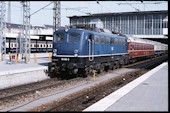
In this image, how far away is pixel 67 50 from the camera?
1869 centimetres

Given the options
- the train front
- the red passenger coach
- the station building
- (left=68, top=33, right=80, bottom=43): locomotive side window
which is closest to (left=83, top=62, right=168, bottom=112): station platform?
the train front

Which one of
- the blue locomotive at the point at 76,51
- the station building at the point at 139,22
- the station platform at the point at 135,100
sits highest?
Answer: the station building at the point at 139,22

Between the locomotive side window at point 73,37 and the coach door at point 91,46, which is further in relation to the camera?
the coach door at point 91,46

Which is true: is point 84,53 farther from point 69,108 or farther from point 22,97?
point 69,108

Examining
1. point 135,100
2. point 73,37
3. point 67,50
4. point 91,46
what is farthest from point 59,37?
point 135,100

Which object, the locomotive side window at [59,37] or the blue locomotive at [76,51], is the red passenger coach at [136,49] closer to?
the blue locomotive at [76,51]

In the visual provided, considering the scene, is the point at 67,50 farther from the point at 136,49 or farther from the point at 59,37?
the point at 136,49

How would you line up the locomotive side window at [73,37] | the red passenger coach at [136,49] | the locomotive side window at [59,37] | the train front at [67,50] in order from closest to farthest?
the train front at [67,50] → the locomotive side window at [73,37] → the locomotive side window at [59,37] → the red passenger coach at [136,49]

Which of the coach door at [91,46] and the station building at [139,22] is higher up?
the station building at [139,22]

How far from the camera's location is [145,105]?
29.4 feet

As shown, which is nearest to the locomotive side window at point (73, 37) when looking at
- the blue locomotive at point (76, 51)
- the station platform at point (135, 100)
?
the blue locomotive at point (76, 51)

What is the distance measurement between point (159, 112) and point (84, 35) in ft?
36.6

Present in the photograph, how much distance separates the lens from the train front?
1841 cm

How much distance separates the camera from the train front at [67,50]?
18.4 metres
